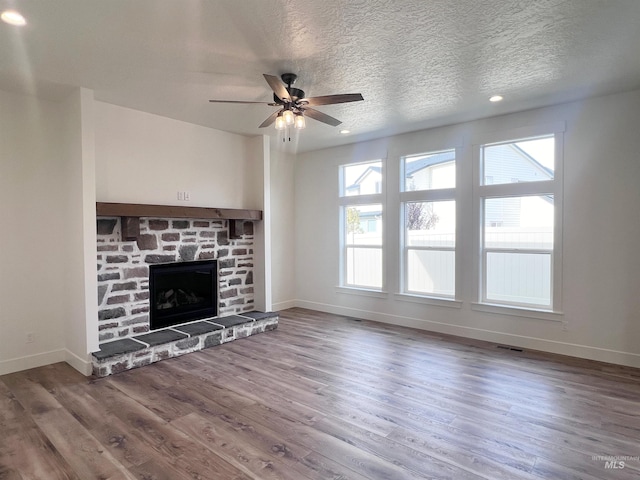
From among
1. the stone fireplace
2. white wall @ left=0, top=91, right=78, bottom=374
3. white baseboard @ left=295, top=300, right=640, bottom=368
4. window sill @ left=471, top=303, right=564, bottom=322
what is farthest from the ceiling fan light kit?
→ white baseboard @ left=295, top=300, right=640, bottom=368

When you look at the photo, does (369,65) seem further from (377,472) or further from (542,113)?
(377,472)

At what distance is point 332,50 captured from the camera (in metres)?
2.90

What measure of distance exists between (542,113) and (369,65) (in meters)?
2.47

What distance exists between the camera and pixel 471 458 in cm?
231

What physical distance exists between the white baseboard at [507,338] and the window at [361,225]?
474 millimetres

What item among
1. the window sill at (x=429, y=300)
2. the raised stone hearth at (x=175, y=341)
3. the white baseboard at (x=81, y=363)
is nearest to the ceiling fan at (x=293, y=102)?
the raised stone hearth at (x=175, y=341)

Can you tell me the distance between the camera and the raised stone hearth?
12.1ft

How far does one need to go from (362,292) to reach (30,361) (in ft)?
14.2

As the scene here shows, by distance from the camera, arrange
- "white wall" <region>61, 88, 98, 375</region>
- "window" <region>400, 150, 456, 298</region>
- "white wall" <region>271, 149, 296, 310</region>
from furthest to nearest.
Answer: "white wall" <region>271, 149, 296, 310</region> → "window" <region>400, 150, 456, 298</region> → "white wall" <region>61, 88, 98, 375</region>

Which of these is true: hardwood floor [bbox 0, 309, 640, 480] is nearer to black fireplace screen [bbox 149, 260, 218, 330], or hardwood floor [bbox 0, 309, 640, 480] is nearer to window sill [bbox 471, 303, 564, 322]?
window sill [bbox 471, 303, 564, 322]

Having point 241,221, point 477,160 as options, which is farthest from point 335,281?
point 477,160

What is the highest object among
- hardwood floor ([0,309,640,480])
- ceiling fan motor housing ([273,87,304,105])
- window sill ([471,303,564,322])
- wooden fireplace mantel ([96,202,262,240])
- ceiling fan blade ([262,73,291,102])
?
ceiling fan motor housing ([273,87,304,105])

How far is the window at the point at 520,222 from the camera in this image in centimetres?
434

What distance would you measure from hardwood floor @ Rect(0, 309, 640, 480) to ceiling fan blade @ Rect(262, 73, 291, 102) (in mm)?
2603
